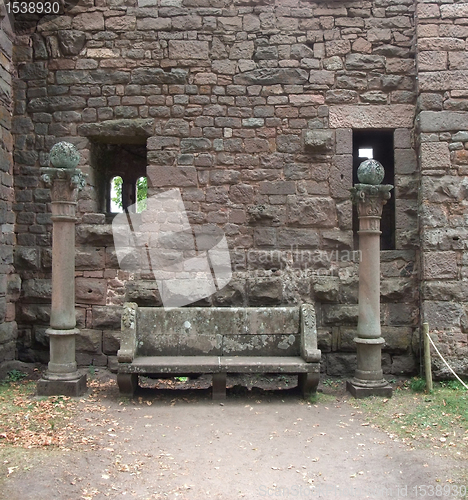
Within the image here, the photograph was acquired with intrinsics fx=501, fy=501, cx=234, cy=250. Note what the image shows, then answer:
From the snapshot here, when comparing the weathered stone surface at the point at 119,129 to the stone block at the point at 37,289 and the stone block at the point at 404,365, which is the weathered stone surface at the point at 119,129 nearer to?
the stone block at the point at 37,289

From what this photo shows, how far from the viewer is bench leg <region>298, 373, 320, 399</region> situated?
15.8 feet

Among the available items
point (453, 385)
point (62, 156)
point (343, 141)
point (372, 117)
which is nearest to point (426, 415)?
point (453, 385)

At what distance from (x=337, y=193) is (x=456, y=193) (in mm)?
1298

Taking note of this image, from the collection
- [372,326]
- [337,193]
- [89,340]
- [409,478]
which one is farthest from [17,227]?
[409,478]

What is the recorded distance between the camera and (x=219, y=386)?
4.89 m

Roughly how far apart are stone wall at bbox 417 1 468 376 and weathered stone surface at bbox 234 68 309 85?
135 cm

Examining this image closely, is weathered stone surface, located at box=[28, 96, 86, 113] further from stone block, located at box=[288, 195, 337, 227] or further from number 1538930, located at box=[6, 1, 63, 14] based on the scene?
stone block, located at box=[288, 195, 337, 227]

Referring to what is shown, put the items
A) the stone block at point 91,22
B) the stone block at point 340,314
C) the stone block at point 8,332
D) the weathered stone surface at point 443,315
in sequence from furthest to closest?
the stone block at point 91,22 < the stone block at point 340,314 < the stone block at point 8,332 < the weathered stone surface at point 443,315

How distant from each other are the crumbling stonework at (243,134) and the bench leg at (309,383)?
93cm

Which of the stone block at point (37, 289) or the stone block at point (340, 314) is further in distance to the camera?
the stone block at point (37, 289)

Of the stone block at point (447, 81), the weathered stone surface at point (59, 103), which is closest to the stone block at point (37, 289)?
the weathered stone surface at point (59, 103)

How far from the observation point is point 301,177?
590 centimetres

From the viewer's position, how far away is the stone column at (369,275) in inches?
Result: 200

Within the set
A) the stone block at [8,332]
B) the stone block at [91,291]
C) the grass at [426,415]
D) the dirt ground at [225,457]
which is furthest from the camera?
the stone block at [91,291]
